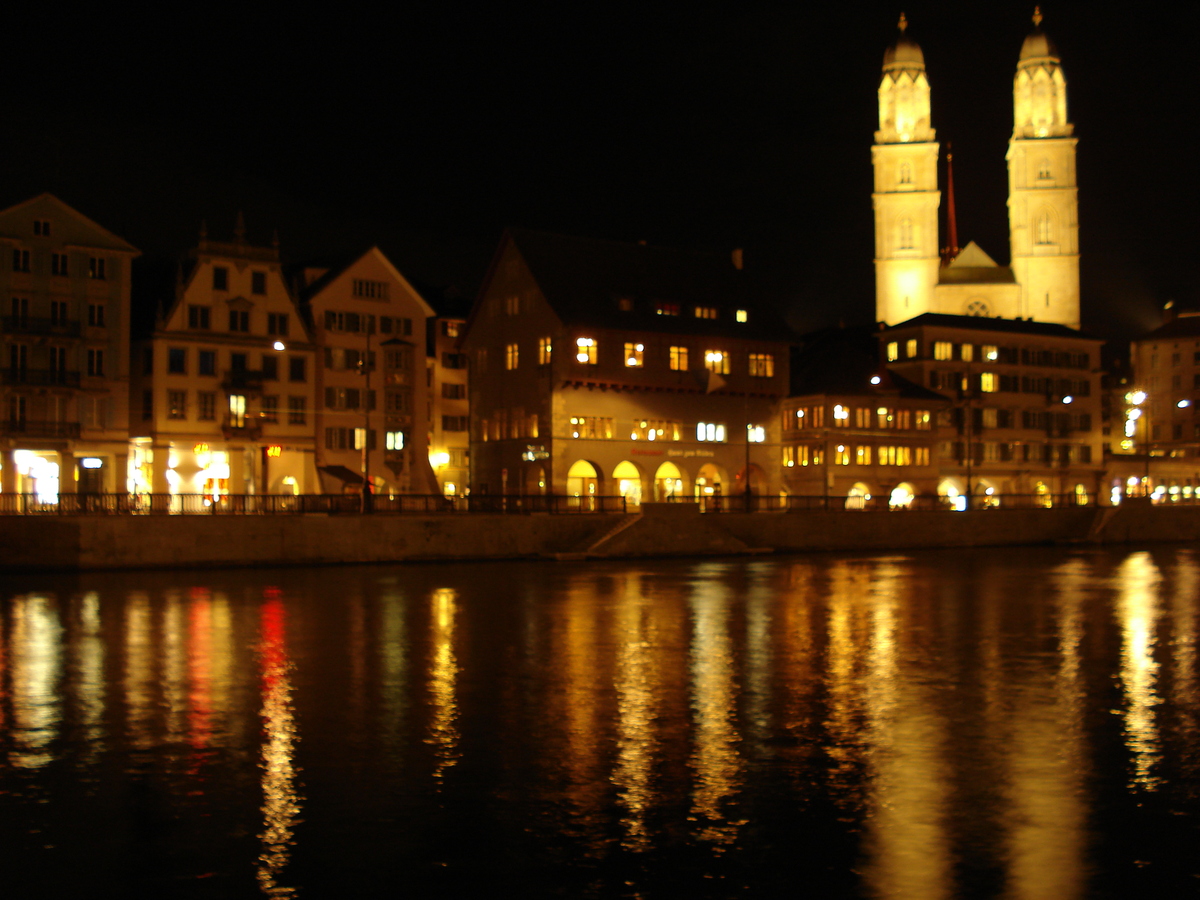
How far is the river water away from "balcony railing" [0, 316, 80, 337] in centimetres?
3364

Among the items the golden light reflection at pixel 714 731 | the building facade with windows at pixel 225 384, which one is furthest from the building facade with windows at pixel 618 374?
the golden light reflection at pixel 714 731

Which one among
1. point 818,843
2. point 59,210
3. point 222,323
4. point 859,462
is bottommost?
point 818,843

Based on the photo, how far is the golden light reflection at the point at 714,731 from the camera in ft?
42.1

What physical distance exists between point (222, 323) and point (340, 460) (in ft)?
34.3

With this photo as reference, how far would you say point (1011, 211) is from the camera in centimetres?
11731

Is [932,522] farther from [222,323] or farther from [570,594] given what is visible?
[222,323]

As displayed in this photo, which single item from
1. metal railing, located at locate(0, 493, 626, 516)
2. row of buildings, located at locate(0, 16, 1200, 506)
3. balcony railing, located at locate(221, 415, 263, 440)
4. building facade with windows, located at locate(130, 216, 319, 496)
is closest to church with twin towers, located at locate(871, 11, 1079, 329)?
row of buildings, located at locate(0, 16, 1200, 506)

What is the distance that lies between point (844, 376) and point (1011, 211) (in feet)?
142

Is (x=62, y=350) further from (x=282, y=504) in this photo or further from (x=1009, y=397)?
(x=1009, y=397)

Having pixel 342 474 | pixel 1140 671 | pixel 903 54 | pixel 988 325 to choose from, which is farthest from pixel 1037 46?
pixel 1140 671

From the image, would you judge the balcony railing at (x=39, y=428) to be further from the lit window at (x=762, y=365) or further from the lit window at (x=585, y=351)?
the lit window at (x=762, y=365)

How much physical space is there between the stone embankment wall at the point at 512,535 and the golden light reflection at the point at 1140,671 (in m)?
20.8

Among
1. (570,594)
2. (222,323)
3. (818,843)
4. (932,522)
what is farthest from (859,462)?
(818,843)

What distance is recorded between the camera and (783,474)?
281ft
